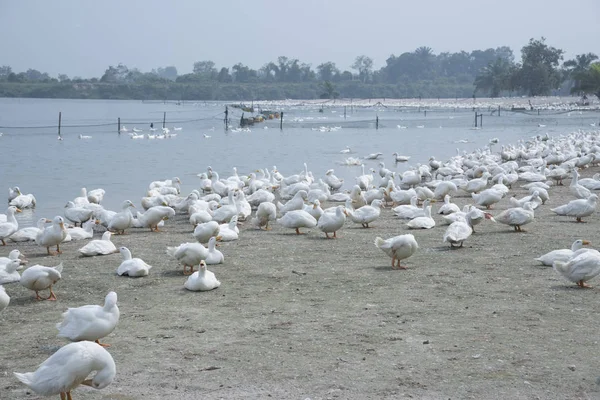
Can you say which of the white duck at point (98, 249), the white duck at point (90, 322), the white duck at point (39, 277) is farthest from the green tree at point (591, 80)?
the white duck at point (90, 322)

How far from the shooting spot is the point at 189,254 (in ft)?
34.7

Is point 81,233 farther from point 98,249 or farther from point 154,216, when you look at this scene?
point 98,249

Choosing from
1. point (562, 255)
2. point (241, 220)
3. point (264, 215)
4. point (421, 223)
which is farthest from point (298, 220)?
point (562, 255)

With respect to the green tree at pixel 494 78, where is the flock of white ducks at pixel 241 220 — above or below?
below

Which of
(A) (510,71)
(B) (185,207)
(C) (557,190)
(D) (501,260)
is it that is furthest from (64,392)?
(A) (510,71)

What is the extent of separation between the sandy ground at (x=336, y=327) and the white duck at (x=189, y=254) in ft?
0.74

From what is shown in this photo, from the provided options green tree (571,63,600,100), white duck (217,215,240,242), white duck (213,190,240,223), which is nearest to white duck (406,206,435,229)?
white duck (217,215,240,242)

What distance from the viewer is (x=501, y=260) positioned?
11070mm

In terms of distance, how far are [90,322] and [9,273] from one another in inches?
141

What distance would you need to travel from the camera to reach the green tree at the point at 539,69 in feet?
354

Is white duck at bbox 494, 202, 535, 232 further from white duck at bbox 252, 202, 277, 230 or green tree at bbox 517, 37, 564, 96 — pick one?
green tree at bbox 517, 37, 564, 96

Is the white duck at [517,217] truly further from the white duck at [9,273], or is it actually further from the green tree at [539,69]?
the green tree at [539,69]

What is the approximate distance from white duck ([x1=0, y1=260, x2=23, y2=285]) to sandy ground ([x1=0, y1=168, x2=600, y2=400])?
0.82 ft

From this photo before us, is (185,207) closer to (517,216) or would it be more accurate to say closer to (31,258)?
(31,258)
